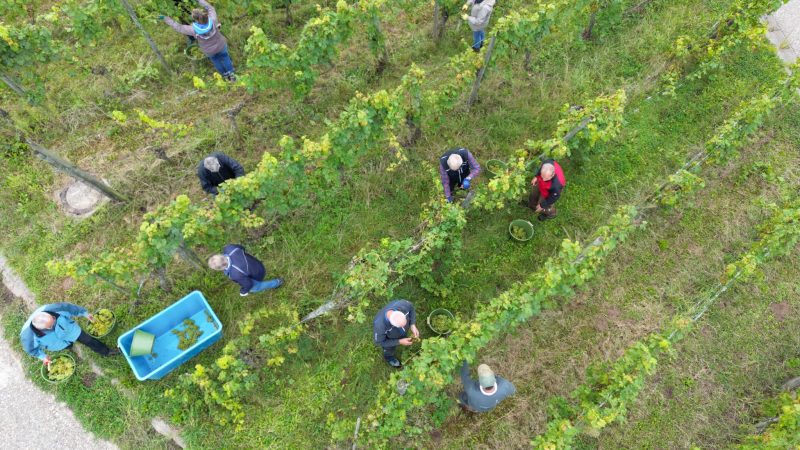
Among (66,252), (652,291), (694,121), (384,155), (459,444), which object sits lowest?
(459,444)

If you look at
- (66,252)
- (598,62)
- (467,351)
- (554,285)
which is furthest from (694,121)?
(66,252)

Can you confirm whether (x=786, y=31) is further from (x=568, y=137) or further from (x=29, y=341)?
(x=29, y=341)

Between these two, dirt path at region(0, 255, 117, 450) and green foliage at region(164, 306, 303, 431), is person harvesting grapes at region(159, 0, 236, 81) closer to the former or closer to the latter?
green foliage at region(164, 306, 303, 431)

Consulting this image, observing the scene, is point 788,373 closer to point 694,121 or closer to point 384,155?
point 694,121

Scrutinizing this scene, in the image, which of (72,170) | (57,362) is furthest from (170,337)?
(72,170)

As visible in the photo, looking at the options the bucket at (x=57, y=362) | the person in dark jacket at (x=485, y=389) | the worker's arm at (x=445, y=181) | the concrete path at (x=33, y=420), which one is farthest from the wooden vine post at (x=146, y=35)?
the person in dark jacket at (x=485, y=389)
